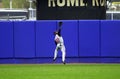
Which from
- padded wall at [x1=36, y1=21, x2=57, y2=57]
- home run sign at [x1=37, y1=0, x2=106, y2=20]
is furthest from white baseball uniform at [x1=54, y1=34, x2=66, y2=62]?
home run sign at [x1=37, y1=0, x2=106, y2=20]

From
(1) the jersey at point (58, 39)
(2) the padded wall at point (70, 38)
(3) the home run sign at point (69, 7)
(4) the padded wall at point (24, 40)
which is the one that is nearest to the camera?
(1) the jersey at point (58, 39)

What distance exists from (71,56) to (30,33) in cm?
226

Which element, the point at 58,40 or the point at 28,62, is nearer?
the point at 58,40

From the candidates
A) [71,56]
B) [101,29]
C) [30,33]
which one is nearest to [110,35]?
[101,29]

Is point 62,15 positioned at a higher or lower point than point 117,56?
higher

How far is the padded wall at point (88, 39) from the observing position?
25812mm

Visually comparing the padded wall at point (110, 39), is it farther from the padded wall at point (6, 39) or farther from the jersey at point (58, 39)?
the padded wall at point (6, 39)

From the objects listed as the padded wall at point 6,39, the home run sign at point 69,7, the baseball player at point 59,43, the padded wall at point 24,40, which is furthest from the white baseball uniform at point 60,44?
the padded wall at point 6,39

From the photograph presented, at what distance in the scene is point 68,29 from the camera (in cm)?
2580

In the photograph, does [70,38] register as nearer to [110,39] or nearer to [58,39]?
[58,39]

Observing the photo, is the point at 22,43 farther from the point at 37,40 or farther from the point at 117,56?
the point at 117,56

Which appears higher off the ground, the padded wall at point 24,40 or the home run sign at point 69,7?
the home run sign at point 69,7

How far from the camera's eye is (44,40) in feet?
85.0

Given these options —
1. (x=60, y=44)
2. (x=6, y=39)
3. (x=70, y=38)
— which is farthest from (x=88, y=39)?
(x=6, y=39)
